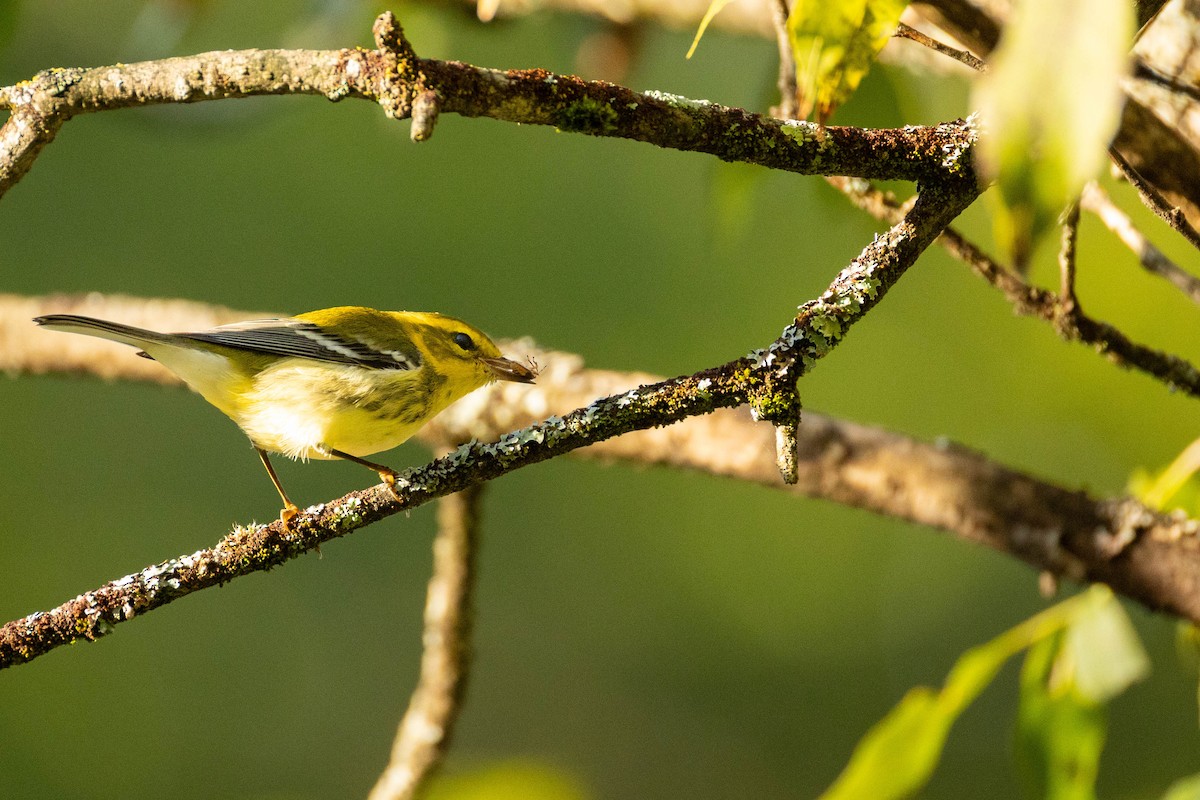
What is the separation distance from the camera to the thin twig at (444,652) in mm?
1757

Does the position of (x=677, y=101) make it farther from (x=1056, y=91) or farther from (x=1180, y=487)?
(x=1180, y=487)

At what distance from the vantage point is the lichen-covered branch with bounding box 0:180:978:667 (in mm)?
822

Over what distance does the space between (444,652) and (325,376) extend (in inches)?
20.7

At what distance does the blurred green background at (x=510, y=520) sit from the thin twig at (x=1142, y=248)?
143 inches

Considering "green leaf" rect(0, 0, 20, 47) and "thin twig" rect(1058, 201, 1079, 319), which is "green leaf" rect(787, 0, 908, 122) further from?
"green leaf" rect(0, 0, 20, 47)

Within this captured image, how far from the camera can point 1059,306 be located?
119 centimetres

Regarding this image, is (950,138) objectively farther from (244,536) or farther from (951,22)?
(244,536)

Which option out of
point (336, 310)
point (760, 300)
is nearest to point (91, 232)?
point (760, 300)

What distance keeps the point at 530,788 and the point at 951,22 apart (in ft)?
3.34

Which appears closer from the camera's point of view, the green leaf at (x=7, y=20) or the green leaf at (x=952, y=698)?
the green leaf at (x=952, y=698)

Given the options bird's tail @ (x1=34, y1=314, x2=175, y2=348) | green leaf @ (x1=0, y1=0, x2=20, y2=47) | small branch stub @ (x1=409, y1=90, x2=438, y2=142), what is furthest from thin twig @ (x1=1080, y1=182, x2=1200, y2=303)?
green leaf @ (x1=0, y1=0, x2=20, y2=47)

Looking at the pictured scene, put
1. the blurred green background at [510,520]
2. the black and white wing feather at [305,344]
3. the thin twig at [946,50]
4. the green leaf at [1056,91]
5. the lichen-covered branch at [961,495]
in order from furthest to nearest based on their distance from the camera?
the blurred green background at [510,520]
the black and white wing feather at [305,344]
the lichen-covered branch at [961,495]
the thin twig at [946,50]
the green leaf at [1056,91]

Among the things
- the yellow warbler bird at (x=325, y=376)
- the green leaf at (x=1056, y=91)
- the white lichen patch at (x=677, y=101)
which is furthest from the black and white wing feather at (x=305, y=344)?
the green leaf at (x=1056, y=91)

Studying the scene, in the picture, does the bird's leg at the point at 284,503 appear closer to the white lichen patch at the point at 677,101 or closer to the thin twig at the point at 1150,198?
the white lichen patch at the point at 677,101
